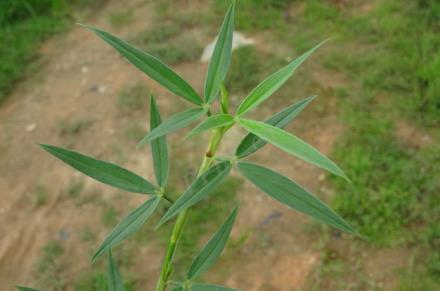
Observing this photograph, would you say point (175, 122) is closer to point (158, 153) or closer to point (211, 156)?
point (211, 156)

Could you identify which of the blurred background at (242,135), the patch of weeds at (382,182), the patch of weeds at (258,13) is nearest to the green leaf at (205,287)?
the blurred background at (242,135)

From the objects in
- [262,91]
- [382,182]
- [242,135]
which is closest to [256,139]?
[262,91]

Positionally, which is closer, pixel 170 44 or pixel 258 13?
pixel 170 44

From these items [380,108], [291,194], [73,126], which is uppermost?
[291,194]

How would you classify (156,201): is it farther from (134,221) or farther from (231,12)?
(231,12)

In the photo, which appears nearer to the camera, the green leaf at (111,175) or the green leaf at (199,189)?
the green leaf at (199,189)

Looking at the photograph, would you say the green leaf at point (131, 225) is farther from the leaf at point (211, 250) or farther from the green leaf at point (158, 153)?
the leaf at point (211, 250)

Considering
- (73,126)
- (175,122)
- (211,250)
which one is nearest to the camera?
(175,122)

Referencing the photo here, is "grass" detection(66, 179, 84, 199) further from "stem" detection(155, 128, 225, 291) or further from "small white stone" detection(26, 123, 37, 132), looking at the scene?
"stem" detection(155, 128, 225, 291)
